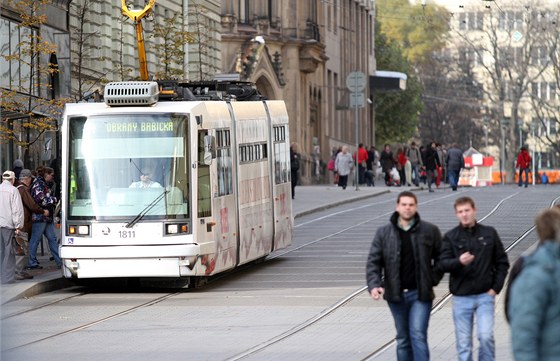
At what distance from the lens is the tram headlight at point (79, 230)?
22422 millimetres

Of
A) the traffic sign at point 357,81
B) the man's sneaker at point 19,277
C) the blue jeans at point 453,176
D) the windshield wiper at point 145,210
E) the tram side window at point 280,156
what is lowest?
the man's sneaker at point 19,277

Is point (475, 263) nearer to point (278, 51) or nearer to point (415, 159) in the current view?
point (415, 159)

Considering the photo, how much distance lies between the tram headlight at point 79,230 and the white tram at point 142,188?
14 mm

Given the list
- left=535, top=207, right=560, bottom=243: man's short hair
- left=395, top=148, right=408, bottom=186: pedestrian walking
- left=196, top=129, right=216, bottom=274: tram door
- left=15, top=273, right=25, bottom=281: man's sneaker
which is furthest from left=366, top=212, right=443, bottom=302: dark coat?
left=395, top=148, right=408, bottom=186: pedestrian walking

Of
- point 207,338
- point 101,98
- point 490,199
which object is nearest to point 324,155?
point 490,199

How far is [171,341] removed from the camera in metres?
17.0

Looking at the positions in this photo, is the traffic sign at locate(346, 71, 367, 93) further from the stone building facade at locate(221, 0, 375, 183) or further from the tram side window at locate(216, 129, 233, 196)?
the tram side window at locate(216, 129, 233, 196)

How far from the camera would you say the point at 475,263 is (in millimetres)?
12078

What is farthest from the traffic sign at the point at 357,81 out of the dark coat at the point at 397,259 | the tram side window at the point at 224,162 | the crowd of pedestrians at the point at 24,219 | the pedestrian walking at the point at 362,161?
the dark coat at the point at 397,259

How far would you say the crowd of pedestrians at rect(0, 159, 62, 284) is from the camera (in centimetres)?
2309

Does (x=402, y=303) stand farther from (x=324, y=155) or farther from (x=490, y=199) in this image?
(x=324, y=155)

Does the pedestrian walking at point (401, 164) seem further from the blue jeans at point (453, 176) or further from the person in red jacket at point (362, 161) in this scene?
the blue jeans at point (453, 176)

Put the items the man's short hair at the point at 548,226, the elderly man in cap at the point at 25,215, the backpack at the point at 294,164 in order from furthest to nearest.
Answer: the backpack at the point at 294,164, the elderly man in cap at the point at 25,215, the man's short hair at the point at 548,226

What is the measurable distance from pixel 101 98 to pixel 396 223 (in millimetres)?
12510
